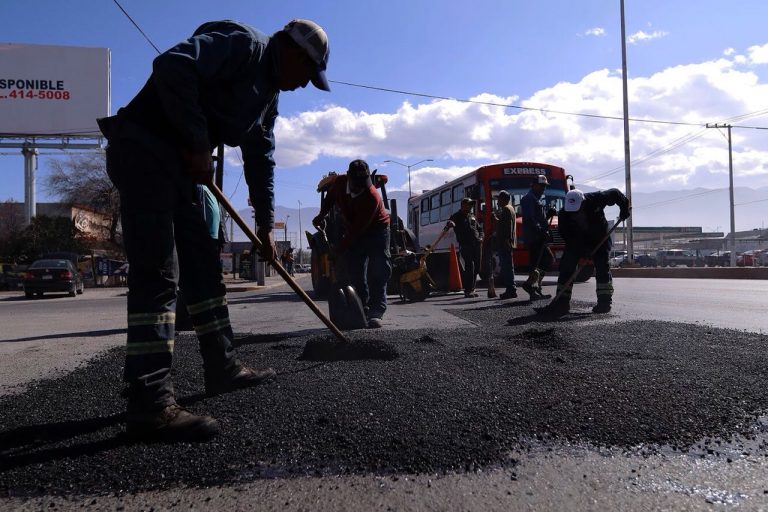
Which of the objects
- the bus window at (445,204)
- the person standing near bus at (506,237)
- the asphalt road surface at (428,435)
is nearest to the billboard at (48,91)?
the bus window at (445,204)

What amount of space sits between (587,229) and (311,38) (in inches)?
218

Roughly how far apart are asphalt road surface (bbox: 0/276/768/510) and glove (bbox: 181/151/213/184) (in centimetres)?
104

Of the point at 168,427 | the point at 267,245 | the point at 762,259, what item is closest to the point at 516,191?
the point at 267,245

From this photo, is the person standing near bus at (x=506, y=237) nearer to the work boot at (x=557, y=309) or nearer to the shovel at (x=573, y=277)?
the shovel at (x=573, y=277)

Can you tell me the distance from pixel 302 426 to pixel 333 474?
17.2 inches

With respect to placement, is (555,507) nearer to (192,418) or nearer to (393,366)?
(192,418)

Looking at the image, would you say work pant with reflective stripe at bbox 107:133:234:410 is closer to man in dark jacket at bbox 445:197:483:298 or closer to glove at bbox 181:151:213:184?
glove at bbox 181:151:213:184

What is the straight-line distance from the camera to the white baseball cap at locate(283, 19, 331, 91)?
2.85m

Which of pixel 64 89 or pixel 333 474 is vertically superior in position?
pixel 64 89

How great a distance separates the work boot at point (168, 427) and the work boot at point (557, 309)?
4.87 meters

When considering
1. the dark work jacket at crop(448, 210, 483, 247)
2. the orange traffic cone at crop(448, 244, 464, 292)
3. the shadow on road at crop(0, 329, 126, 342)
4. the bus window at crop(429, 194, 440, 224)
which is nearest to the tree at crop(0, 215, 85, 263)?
the bus window at crop(429, 194, 440, 224)

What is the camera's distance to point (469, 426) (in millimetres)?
2346

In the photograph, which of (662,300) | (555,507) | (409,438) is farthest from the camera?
(662,300)

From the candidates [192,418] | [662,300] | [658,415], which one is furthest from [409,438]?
[662,300]
